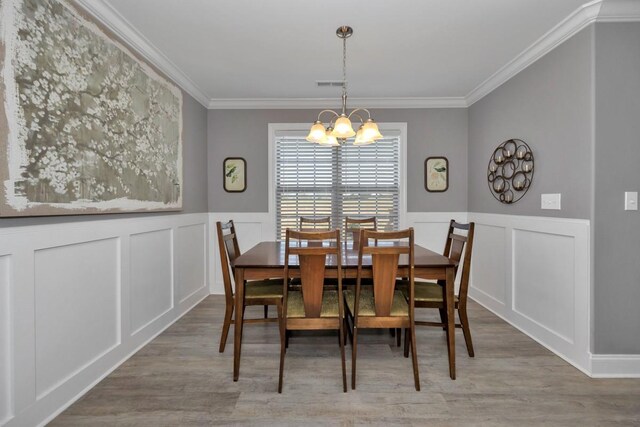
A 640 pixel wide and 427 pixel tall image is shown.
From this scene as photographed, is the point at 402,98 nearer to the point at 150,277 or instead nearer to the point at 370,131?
the point at 370,131

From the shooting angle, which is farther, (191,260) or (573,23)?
(191,260)

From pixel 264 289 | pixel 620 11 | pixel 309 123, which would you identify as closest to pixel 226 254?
pixel 264 289

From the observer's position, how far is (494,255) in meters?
3.54

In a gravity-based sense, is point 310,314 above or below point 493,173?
below

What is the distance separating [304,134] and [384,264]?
266 centimetres

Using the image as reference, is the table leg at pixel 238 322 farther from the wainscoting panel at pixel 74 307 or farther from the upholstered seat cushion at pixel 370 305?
the wainscoting panel at pixel 74 307

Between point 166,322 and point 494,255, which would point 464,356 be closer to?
point 494,255

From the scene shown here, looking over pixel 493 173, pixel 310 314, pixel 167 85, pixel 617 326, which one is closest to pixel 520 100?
pixel 493 173

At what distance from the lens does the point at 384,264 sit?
6.73ft

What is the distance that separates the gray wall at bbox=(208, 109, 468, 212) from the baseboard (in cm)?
227

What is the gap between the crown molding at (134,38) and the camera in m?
2.15

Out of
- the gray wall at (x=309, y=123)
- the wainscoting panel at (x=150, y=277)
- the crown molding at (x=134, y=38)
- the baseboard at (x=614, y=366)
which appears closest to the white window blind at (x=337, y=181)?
the gray wall at (x=309, y=123)

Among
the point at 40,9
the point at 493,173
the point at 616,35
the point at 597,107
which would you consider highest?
the point at 616,35

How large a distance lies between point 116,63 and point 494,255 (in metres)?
3.80
